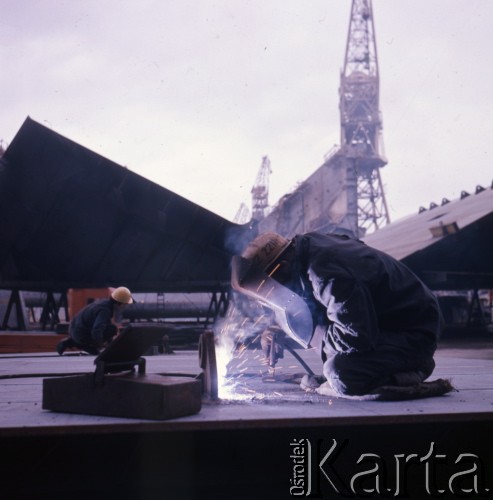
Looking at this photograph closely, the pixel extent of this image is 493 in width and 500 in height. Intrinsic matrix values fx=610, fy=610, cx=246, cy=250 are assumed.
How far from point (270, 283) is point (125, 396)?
120cm

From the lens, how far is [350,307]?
10.8 ft

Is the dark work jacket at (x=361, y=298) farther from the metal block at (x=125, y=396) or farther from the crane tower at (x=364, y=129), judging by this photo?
the crane tower at (x=364, y=129)

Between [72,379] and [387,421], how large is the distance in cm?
153

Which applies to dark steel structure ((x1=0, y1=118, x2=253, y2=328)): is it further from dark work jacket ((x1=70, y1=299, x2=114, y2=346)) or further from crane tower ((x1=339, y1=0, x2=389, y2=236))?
crane tower ((x1=339, y1=0, x2=389, y2=236))

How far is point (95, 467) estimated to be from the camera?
115 inches

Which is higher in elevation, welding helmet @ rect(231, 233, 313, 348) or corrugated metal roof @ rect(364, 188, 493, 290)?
corrugated metal roof @ rect(364, 188, 493, 290)

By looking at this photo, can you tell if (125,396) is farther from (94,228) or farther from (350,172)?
(350,172)

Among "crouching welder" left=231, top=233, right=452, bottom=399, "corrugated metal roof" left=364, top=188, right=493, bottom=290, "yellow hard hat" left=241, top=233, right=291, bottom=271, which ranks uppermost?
"corrugated metal roof" left=364, top=188, right=493, bottom=290

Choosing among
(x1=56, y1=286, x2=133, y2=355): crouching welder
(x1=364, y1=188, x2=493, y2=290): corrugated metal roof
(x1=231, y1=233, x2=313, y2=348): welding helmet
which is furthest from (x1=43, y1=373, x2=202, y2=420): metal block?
(x1=364, y1=188, x2=493, y2=290): corrugated metal roof

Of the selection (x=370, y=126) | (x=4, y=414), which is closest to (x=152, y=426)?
(x=4, y=414)

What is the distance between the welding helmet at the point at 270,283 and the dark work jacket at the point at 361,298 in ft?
0.27

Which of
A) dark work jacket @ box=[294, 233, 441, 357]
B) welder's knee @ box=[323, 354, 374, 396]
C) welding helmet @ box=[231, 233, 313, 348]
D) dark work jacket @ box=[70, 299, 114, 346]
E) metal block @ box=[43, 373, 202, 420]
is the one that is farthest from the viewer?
dark work jacket @ box=[70, 299, 114, 346]

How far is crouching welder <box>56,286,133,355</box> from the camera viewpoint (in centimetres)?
866

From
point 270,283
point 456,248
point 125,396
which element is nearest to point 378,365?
point 270,283
